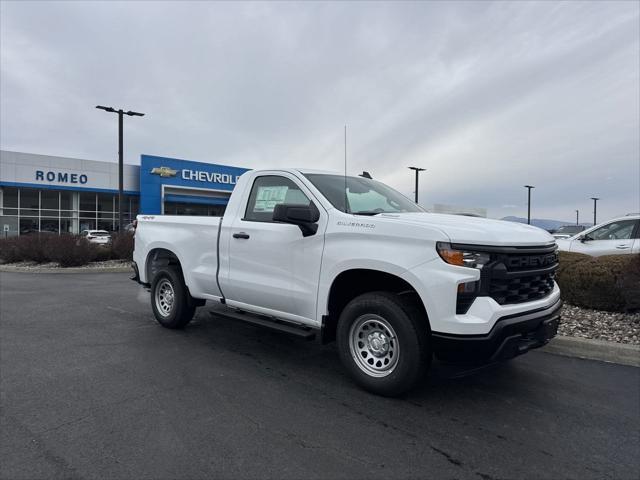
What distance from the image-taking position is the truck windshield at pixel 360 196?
177 inches

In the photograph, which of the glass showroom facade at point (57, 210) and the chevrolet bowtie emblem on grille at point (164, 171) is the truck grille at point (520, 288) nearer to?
the glass showroom facade at point (57, 210)

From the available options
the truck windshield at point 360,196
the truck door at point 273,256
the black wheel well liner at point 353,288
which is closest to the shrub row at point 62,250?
the truck door at point 273,256

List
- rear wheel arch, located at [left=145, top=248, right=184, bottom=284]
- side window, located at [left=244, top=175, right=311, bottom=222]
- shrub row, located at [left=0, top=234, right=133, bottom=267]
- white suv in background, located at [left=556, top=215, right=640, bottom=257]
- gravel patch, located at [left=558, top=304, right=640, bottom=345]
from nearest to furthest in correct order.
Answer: side window, located at [left=244, top=175, right=311, bottom=222] < gravel patch, located at [left=558, top=304, right=640, bottom=345] < rear wheel arch, located at [left=145, top=248, right=184, bottom=284] < white suv in background, located at [left=556, top=215, right=640, bottom=257] < shrub row, located at [left=0, top=234, right=133, bottom=267]

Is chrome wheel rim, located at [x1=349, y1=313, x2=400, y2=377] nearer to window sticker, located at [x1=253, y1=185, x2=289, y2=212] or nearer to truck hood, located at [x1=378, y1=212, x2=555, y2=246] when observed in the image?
truck hood, located at [x1=378, y1=212, x2=555, y2=246]

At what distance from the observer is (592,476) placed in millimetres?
2793

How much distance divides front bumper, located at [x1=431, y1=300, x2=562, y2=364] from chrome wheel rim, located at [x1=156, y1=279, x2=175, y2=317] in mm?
4099

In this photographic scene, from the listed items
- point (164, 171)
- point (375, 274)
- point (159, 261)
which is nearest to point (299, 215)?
point (375, 274)

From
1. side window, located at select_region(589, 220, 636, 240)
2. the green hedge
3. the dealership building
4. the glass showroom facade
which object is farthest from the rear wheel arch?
the glass showroom facade

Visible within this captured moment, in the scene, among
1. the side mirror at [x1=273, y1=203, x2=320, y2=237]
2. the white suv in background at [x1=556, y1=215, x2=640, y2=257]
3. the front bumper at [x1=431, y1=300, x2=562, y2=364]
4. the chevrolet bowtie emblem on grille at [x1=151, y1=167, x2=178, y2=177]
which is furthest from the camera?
the chevrolet bowtie emblem on grille at [x1=151, y1=167, x2=178, y2=177]

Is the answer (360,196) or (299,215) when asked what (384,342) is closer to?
(299,215)

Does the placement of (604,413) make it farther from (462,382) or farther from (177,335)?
(177,335)

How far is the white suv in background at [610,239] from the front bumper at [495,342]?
20.6 feet

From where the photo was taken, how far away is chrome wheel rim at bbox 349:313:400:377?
150 inches

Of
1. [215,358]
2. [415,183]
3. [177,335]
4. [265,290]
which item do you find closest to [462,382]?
[265,290]
